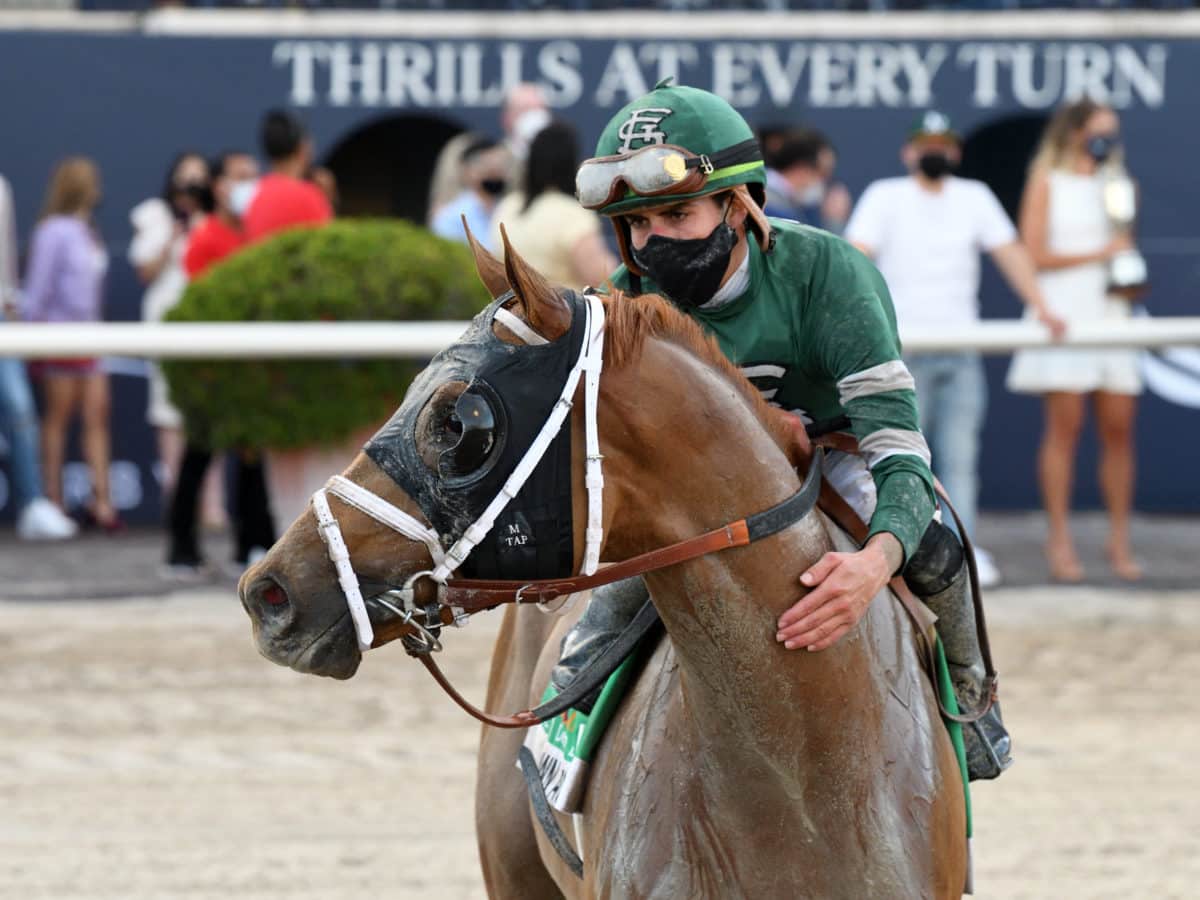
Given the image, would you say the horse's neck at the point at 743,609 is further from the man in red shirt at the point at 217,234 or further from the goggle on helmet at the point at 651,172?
the man in red shirt at the point at 217,234

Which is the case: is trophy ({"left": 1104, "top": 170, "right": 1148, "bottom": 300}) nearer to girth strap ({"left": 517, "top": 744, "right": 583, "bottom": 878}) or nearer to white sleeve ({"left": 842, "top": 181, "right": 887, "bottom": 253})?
white sleeve ({"left": 842, "top": 181, "right": 887, "bottom": 253})

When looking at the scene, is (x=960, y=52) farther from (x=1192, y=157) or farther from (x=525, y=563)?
(x=525, y=563)

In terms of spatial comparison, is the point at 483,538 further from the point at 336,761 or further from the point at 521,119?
the point at 521,119

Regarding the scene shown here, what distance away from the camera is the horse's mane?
2.79 m

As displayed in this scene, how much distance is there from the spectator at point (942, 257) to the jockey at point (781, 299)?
556 cm

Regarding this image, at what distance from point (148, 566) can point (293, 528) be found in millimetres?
7181

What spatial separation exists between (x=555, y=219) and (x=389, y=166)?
7125 mm

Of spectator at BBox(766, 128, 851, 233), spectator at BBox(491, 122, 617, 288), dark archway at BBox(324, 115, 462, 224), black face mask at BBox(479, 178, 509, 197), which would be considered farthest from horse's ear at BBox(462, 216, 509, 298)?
dark archway at BBox(324, 115, 462, 224)

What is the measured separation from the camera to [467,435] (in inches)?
105

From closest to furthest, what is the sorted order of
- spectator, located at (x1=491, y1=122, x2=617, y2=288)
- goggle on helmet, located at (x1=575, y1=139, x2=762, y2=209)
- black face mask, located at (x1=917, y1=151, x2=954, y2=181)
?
goggle on helmet, located at (x1=575, y1=139, x2=762, y2=209) < spectator, located at (x1=491, y1=122, x2=617, y2=288) < black face mask, located at (x1=917, y1=151, x2=954, y2=181)

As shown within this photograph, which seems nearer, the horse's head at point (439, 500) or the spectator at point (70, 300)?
the horse's head at point (439, 500)

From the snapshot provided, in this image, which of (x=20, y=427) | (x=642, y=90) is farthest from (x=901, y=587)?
(x=642, y=90)

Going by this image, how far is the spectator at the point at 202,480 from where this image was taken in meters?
8.87

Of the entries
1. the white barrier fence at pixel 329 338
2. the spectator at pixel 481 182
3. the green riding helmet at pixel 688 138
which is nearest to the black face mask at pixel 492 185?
the spectator at pixel 481 182
